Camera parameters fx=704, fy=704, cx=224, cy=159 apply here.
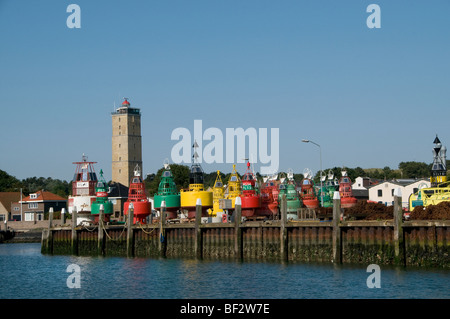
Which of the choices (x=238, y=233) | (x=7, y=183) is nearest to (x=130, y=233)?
(x=238, y=233)

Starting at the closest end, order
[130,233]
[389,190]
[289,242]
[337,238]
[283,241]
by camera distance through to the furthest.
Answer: [337,238] < [283,241] < [289,242] < [130,233] < [389,190]

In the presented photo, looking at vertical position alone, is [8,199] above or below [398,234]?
above

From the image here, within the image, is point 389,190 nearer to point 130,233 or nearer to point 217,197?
point 217,197

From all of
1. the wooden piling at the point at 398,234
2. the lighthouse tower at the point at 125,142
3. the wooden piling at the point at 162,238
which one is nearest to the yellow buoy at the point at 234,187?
the wooden piling at the point at 162,238

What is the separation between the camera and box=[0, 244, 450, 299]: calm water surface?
138ft

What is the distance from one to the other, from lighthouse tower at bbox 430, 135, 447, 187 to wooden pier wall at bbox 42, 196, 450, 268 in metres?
18.9

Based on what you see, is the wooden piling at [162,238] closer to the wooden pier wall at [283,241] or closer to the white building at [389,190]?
the wooden pier wall at [283,241]

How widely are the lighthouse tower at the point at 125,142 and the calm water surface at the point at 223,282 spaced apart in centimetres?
10471

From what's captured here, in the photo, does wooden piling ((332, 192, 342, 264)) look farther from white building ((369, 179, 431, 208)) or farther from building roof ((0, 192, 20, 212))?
building roof ((0, 192, 20, 212))

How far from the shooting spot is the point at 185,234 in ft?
213

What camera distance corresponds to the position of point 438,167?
2768 inches

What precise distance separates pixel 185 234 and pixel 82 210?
80.1 feet

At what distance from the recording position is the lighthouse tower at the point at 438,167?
6969cm

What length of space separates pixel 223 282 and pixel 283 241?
10.8 meters
